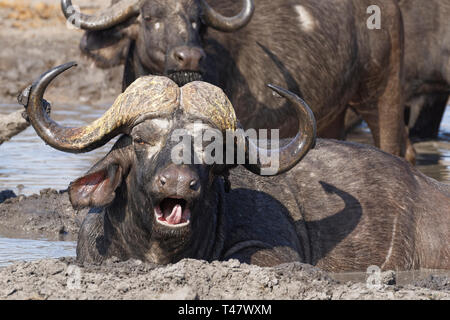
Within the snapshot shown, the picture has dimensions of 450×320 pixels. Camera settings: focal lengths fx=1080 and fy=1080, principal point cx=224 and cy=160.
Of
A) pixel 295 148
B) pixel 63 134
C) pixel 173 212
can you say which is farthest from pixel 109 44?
pixel 173 212

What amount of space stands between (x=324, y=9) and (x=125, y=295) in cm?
607

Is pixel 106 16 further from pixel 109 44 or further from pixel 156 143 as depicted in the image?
pixel 156 143

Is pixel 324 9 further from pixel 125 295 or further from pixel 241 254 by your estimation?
pixel 125 295

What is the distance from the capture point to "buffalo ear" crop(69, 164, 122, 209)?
561cm

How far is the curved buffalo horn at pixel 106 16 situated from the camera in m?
9.31

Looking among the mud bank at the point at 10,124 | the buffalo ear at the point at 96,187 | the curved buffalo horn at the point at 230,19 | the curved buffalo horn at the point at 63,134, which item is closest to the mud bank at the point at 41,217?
the mud bank at the point at 10,124

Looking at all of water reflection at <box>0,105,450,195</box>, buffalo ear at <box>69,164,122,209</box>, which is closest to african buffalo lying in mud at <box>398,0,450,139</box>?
water reflection at <box>0,105,450,195</box>

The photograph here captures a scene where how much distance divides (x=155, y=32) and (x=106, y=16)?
28.6 inches

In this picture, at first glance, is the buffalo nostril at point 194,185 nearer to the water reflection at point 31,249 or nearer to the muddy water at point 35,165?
the water reflection at point 31,249

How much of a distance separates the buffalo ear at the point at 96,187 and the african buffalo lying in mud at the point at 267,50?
294 cm

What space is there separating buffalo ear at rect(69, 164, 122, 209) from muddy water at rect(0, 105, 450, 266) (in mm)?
986

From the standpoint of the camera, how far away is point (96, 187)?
18.5 ft
